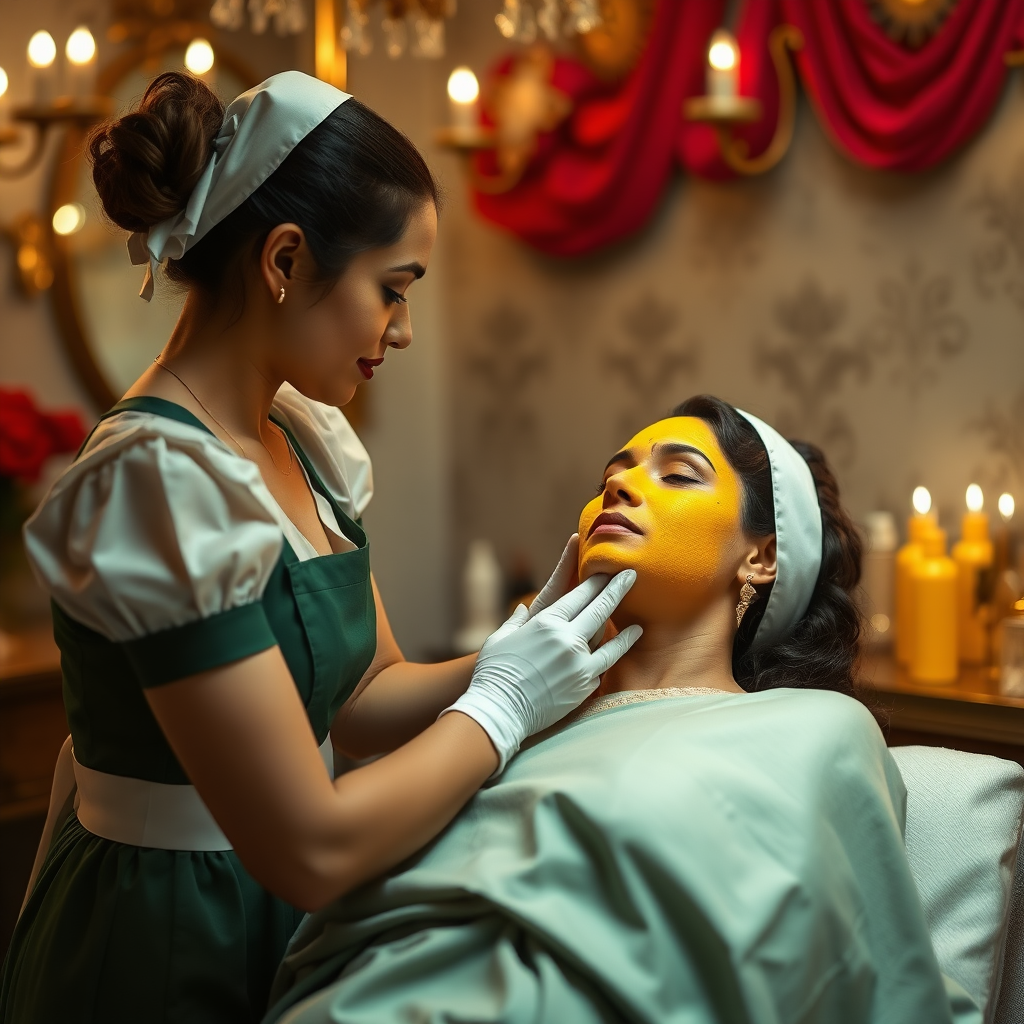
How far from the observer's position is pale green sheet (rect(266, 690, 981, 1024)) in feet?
3.40

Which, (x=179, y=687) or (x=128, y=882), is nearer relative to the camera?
(x=179, y=687)

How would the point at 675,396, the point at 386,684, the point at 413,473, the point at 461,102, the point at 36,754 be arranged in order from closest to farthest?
the point at 386,684 → the point at 36,754 → the point at 461,102 → the point at 675,396 → the point at 413,473

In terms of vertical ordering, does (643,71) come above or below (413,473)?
above

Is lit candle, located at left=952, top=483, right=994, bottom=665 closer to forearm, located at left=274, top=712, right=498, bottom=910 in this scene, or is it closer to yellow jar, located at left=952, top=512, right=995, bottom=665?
yellow jar, located at left=952, top=512, right=995, bottom=665

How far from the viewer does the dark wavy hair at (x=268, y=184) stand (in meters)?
1.17

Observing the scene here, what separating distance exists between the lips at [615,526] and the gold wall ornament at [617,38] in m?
1.53

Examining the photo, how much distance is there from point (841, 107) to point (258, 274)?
153cm

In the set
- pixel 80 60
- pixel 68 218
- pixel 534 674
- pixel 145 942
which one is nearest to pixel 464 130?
pixel 80 60

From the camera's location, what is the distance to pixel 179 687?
0.98 m

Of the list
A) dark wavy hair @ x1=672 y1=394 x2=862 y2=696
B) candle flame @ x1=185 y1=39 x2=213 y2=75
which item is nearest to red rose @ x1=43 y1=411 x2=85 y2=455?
candle flame @ x1=185 y1=39 x2=213 y2=75

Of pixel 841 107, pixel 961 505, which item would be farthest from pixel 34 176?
pixel 961 505

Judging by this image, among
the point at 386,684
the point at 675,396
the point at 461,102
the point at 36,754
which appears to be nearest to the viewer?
the point at 386,684

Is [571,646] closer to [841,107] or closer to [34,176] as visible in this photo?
[841,107]

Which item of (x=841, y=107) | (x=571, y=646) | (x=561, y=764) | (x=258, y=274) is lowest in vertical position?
(x=561, y=764)
